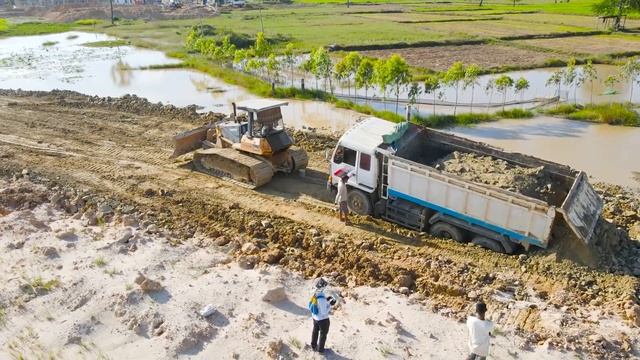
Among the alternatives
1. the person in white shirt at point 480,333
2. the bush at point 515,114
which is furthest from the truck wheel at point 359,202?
the bush at point 515,114

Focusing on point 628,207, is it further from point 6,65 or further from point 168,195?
point 6,65

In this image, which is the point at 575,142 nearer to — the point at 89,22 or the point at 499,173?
the point at 499,173

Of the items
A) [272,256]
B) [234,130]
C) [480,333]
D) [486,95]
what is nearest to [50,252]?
[272,256]

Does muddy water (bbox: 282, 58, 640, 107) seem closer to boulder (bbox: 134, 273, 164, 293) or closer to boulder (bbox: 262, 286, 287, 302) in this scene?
boulder (bbox: 262, 286, 287, 302)

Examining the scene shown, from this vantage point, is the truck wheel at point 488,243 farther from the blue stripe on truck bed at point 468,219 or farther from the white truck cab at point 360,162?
the white truck cab at point 360,162

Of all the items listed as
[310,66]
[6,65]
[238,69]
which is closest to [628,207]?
[310,66]

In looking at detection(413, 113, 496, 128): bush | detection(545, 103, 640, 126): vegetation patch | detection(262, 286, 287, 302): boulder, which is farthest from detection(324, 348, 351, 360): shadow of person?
detection(545, 103, 640, 126): vegetation patch
